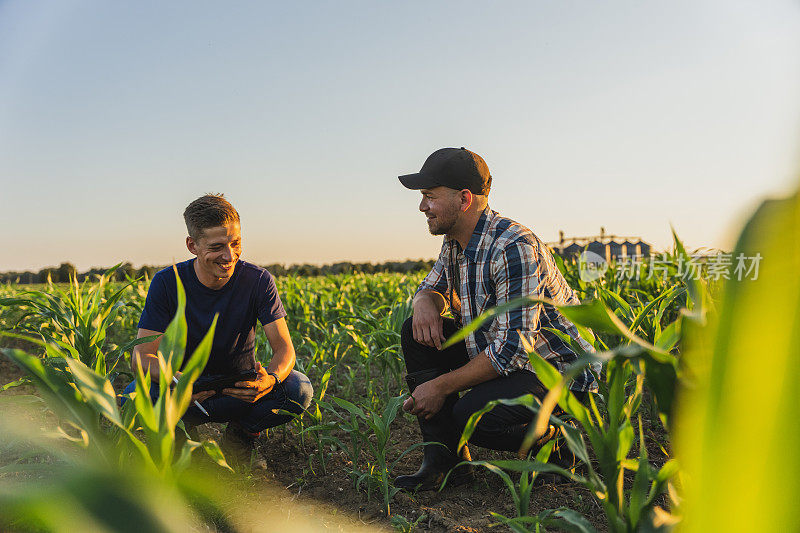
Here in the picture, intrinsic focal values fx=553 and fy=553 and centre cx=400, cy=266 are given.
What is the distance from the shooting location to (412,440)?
2.70 meters

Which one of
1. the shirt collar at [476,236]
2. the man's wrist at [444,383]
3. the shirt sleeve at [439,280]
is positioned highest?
the shirt collar at [476,236]

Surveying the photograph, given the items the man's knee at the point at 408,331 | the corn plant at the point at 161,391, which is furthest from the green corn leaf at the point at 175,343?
the man's knee at the point at 408,331

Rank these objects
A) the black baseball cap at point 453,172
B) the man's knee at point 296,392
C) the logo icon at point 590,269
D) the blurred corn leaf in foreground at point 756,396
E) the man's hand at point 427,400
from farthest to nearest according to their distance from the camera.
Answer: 1. the logo icon at point 590,269
2. the man's knee at point 296,392
3. the black baseball cap at point 453,172
4. the man's hand at point 427,400
5. the blurred corn leaf in foreground at point 756,396

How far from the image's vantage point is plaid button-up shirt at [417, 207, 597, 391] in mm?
2012

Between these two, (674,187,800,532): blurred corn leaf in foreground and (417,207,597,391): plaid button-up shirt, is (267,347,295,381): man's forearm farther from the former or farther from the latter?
(674,187,800,532): blurred corn leaf in foreground

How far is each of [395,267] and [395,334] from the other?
21542 millimetres

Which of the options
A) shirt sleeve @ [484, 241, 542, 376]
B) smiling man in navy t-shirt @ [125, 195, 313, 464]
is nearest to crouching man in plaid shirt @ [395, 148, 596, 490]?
shirt sleeve @ [484, 241, 542, 376]

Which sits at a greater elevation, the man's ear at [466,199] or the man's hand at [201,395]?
the man's ear at [466,199]

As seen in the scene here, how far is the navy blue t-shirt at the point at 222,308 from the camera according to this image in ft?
7.52

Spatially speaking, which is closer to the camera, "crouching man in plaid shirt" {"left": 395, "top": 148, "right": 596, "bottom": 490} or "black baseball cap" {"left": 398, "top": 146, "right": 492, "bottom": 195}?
"crouching man in plaid shirt" {"left": 395, "top": 148, "right": 596, "bottom": 490}

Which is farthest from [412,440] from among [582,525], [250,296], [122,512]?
[122,512]

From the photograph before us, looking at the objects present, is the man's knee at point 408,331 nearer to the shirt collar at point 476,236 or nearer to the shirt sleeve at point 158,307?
the shirt collar at point 476,236

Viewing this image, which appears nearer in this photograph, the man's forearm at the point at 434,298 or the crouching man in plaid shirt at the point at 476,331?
the crouching man in plaid shirt at the point at 476,331

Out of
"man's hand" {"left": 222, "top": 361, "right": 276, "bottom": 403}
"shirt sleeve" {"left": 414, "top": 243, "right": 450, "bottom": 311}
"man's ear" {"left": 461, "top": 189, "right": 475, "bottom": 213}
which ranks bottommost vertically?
"man's hand" {"left": 222, "top": 361, "right": 276, "bottom": 403}
